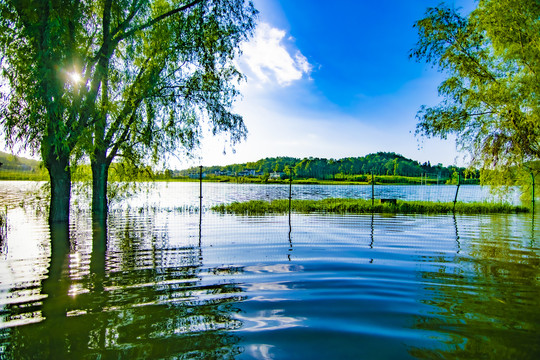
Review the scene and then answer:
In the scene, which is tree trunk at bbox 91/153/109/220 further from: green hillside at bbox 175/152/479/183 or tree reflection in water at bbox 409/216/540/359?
green hillside at bbox 175/152/479/183

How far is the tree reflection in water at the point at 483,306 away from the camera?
3.22 m

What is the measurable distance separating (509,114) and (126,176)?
66.9 ft

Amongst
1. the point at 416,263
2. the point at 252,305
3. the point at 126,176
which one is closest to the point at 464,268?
the point at 416,263

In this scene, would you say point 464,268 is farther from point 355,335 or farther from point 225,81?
point 225,81

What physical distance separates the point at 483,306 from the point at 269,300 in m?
3.08

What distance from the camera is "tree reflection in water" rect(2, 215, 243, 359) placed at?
3219 millimetres

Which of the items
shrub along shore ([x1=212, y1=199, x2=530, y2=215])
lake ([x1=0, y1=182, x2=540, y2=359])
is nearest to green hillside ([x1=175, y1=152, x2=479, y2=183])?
shrub along shore ([x1=212, y1=199, x2=530, y2=215])

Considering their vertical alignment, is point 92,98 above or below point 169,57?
below

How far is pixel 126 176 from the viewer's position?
1778cm

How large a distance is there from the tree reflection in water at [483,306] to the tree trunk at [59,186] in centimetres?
1247

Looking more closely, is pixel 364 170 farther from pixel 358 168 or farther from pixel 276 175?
pixel 276 175

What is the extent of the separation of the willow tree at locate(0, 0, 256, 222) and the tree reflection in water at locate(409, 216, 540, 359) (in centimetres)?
1002

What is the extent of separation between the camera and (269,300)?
4613 mm

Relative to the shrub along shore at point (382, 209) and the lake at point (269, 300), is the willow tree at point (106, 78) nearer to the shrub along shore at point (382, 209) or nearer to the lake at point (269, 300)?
the lake at point (269, 300)
